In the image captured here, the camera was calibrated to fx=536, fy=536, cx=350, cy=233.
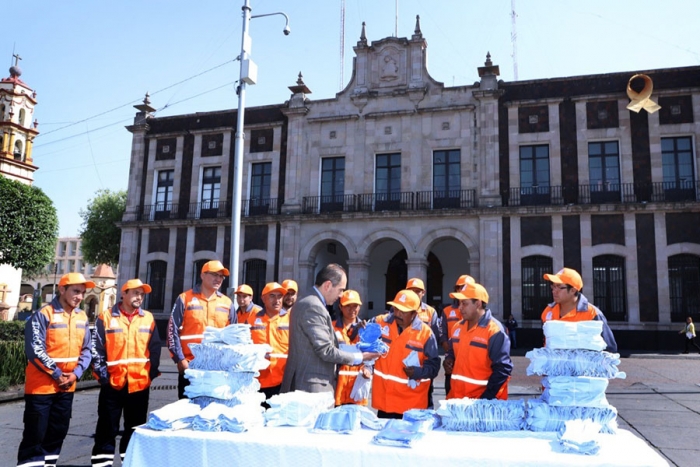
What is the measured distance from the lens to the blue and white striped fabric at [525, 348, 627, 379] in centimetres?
360

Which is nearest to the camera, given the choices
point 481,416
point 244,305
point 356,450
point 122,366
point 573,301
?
point 356,450

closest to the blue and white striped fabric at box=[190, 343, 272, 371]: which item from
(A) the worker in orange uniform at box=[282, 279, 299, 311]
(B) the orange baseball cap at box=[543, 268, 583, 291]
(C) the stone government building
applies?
(B) the orange baseball cap at box=[543, 268, 583, 291]

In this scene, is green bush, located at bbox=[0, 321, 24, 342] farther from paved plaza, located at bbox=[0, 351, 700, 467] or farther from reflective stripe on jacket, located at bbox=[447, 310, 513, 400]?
reflective stripe on jacket, located at bbox=[447, 310, 513, 400]

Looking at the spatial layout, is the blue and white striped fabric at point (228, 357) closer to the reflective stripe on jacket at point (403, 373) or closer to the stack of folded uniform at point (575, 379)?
the reflective stripe on jacket at point (403, 373)

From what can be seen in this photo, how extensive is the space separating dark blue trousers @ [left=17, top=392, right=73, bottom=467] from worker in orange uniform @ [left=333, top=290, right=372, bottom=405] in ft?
9.04

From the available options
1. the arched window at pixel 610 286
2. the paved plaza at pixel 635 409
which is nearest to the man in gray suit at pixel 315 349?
the paved plaza at pixel 635 409

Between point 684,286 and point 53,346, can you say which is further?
point 684,286

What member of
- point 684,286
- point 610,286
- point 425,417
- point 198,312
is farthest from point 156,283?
point 425,417

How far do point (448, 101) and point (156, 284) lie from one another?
1723cm

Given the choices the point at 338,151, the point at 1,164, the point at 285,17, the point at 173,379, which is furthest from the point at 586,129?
the point at 1,164

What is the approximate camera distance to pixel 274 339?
22.4 feet

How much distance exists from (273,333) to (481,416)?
372 centimetres

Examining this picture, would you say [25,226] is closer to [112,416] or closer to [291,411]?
[112,416]

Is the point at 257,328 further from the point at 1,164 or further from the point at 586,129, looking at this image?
the point at 1,164
